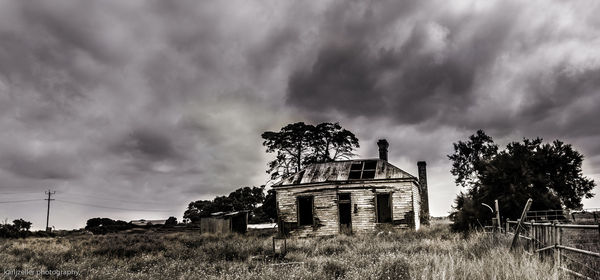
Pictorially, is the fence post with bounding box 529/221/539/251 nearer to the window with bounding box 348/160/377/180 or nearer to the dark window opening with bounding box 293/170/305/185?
the window with bounding box 348/160/377/180

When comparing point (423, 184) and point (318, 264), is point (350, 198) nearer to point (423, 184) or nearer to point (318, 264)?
point (423, 184)

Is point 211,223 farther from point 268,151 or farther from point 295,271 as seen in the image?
point 295,271

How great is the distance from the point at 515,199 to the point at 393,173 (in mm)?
7148

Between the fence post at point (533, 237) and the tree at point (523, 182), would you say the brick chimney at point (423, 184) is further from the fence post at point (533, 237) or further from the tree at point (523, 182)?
the fence post at point (533, 237)

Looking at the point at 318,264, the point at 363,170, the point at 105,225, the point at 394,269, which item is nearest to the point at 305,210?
the point at 363,170

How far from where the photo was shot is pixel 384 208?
2138 centimetres

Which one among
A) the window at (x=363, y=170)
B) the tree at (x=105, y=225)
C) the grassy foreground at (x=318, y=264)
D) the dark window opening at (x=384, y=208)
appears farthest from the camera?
the tree at (x=105, y=225)

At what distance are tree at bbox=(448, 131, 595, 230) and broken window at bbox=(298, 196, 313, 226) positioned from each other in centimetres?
824

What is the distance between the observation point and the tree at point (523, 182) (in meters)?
14.3

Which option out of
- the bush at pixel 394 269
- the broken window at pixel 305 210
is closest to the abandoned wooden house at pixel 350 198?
the broken window at pixel 305 210

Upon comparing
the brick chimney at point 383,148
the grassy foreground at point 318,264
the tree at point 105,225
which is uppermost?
Result: the brick chimney at point 383,148

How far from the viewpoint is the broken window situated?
21.3 meters

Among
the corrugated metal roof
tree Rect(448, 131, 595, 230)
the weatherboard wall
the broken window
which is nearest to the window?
the corrugated metal roof

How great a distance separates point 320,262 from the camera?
8.64m
